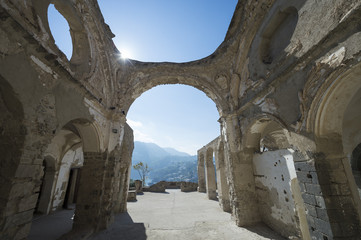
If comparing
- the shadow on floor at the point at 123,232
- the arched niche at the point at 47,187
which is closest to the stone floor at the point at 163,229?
the shadow on floor at the point at 123,232

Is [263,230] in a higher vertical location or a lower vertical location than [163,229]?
higher

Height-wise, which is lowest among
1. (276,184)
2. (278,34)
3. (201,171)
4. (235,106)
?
(276,184)

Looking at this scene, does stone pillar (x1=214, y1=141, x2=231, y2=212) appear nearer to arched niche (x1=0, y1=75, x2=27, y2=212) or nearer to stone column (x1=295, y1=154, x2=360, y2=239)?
stone column (x1=295, y1=154, x2=360, y2=239)

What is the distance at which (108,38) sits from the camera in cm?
633

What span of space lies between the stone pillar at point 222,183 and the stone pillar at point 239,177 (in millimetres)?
2424

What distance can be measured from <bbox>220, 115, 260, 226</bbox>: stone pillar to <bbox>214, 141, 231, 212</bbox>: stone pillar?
7.95ft

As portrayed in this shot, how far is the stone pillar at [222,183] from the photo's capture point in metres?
8.31

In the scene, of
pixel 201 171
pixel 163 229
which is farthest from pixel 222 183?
pixel 201 171

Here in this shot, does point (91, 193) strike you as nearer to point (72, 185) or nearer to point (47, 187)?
point (47, 187)

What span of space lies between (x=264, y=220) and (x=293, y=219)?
1532 millimetres

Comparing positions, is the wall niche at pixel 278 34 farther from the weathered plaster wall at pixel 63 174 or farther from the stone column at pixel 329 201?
the weathered plaster wall at pixel 63 174

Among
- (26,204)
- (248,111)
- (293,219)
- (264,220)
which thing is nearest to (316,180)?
(293,219)

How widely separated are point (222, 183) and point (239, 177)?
3589mm

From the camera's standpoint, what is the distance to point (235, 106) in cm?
662
